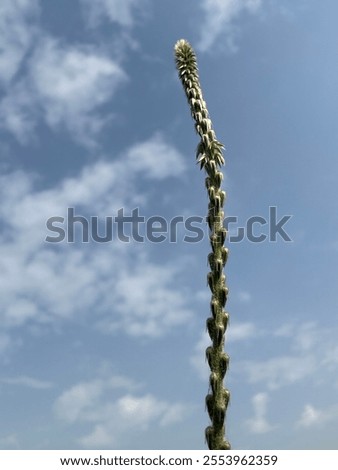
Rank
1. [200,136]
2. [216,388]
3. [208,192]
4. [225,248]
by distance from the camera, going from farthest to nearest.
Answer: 1. [200,136]
2. [208,192]
3. [225,248]
4. [216,388]

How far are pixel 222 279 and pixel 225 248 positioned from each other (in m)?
1.31

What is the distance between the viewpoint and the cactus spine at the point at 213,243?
64.7ft

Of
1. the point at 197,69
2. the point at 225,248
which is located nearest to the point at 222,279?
the point at 225,248

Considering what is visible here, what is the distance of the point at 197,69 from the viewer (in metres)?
27.1

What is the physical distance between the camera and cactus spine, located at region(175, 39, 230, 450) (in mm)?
19719

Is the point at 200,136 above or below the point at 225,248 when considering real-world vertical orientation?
above

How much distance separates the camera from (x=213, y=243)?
21922mm

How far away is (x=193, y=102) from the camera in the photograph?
2573cm
